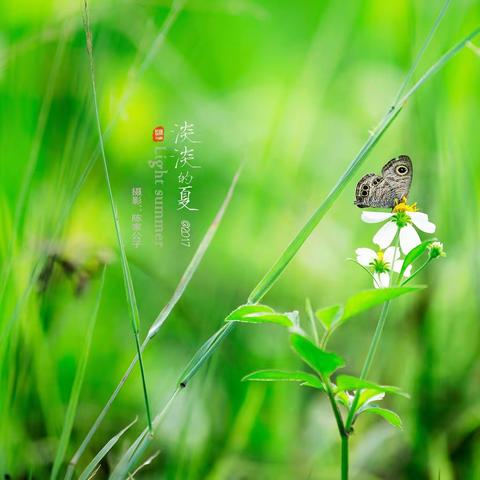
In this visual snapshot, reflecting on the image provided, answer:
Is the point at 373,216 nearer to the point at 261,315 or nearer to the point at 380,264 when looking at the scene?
the point at 380,264

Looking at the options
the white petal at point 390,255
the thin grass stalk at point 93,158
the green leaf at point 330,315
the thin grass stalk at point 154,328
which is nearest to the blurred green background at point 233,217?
the thin grass stalk at point 93,158

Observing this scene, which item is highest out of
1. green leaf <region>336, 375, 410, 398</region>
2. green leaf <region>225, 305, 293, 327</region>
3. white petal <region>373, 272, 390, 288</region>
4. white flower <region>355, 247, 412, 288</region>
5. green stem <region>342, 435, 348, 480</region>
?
white flower <region>355, 247, 412, 288</region>

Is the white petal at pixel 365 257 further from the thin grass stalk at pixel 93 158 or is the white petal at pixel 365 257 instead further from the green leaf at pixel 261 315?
the thin grass stalk at pixel 93 158

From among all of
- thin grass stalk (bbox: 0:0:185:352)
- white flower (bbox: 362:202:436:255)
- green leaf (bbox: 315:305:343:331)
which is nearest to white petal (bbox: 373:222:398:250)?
white flower (bbox: 362:202:436:255)

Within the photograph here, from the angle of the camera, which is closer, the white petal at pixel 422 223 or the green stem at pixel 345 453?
the green stem at pixel 345 453

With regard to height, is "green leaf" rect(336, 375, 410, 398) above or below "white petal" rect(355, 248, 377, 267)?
below

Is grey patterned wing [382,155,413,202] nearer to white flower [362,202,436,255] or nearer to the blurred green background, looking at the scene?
white flower [362,202,436,255]

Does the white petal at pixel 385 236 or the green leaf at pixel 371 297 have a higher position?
the white petal at pixel 385 236
